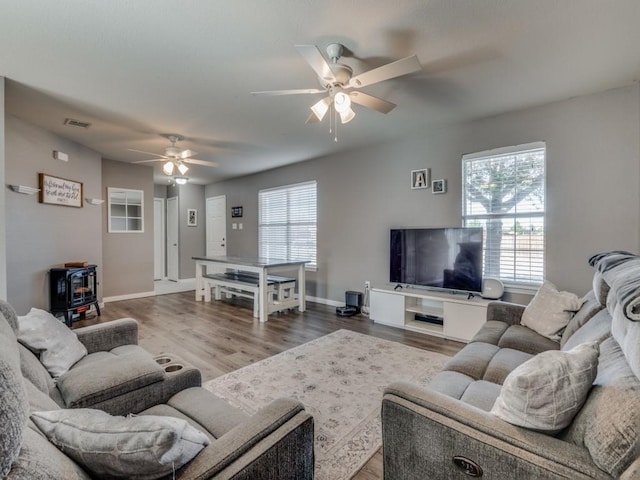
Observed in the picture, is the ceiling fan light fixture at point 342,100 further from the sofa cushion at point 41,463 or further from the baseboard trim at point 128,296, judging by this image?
the baseboard trim at point 128,296

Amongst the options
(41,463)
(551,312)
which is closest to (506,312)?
(551,312)

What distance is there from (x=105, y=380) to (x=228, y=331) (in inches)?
102

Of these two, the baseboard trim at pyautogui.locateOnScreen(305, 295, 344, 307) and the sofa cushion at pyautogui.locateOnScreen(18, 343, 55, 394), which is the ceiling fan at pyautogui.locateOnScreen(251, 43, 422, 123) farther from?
the baseboard trim at pyautogui.locateOnScreen(305, 295, 344, 307)

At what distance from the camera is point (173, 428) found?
2.69 feet

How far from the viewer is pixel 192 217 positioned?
26.7ft

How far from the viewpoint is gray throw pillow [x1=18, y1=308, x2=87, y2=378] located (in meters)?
1.58

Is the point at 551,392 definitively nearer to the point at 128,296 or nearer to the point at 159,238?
the point at 128,296

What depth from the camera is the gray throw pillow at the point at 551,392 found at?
0.99m

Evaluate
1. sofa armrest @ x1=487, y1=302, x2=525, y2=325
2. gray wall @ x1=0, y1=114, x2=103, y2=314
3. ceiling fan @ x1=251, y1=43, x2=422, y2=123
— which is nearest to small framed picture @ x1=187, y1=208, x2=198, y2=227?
gray wall @ x1=0, y1=114, x2=103, y2=314

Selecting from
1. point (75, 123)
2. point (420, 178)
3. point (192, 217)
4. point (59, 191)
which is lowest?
point (192, 217)

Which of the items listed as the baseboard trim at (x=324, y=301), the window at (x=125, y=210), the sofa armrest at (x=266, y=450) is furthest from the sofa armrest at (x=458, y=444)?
the window at (x=125, y=210)

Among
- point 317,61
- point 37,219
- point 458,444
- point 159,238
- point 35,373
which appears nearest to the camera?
point 458,444

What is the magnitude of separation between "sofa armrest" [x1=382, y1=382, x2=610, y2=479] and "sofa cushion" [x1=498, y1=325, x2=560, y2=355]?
127 cm

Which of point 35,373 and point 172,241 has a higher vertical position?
point 172,241
